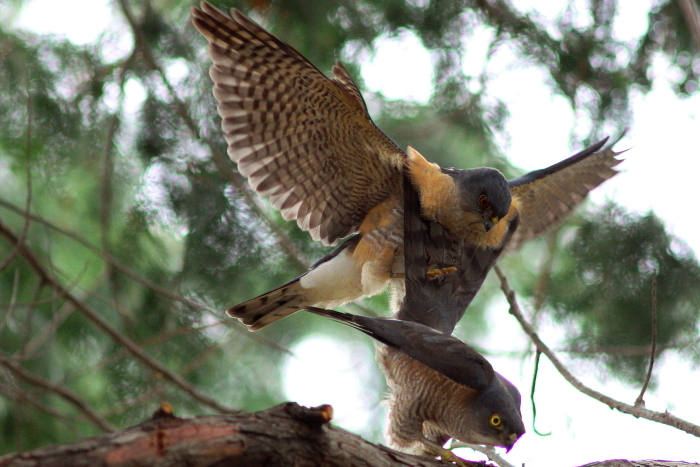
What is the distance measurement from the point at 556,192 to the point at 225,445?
10.3 ft

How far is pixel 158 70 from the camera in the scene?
4074 millimetres

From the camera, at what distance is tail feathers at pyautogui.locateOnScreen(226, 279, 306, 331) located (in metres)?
3.71

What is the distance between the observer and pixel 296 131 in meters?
3.71

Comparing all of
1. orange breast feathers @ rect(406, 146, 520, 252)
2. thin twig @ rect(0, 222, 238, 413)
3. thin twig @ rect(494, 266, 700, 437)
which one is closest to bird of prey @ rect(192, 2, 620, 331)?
orange breast feathers @ rect(406, 146, 520, 252)

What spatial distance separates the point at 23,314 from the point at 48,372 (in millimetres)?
865

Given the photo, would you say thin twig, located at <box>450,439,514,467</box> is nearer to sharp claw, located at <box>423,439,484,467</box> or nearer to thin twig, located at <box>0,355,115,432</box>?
sharp claw, located at <box>423,439,484,467</box>

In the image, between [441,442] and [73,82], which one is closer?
[441,442]

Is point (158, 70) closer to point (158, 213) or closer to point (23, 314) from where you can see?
point (158, 213)

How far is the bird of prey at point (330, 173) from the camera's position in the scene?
340 cm

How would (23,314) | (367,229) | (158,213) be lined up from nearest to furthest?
1. (367,229)
2. (158,213)
3. (23,314)

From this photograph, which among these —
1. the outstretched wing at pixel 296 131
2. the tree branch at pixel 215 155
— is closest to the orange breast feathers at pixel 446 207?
the outstretched wing at pixel 296 131

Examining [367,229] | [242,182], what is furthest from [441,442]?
[242,182]

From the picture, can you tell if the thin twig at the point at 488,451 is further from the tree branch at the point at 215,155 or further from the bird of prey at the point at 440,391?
the tree branch at the point at 215,155

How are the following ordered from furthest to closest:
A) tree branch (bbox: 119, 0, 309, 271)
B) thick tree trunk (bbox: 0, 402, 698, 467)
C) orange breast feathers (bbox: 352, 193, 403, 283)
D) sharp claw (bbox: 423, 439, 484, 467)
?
tree branch (bbox: 119, 0, 309, 271) < orange breast feathers (bbox: 352, 193, 403, 283) < sharp claw (bbox: 423, 439, 484, 467) < thick tree trunk (bbox: 0, 402, 698, 467)
